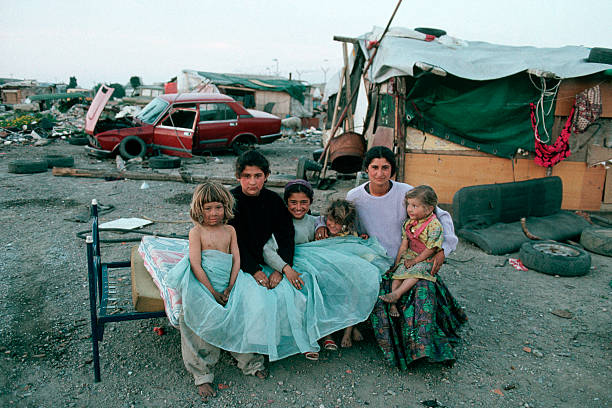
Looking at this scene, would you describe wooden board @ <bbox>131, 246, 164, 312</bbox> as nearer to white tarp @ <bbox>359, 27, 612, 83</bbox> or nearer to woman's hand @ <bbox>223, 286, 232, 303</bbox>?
woman's hand @ <bbox>223, 286, 232, 303</bbox>

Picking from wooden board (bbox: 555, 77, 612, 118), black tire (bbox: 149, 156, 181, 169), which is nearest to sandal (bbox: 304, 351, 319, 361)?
wooden board (bbox: 555, 77, 612, 118)

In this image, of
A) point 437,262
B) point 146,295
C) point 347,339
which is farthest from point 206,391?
point 437,262

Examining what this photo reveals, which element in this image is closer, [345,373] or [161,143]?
[345,373]

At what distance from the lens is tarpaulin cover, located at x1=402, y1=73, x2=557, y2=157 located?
258 inches

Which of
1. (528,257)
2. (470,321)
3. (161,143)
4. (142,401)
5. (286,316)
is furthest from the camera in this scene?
(161,143)

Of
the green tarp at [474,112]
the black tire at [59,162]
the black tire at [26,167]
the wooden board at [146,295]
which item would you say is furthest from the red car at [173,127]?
the wooden board at [146,295]

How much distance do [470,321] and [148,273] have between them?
2784mm

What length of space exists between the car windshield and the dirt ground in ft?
23.2

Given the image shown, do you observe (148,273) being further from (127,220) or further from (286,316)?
(127,220)

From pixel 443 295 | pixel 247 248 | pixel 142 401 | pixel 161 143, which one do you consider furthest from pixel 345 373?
pixel 161 143

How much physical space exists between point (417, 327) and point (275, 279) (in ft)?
3.44

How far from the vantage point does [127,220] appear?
6.12 m

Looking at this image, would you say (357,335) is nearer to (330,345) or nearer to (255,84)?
(330,345)

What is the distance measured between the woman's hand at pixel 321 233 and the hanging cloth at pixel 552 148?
16.0 feet
